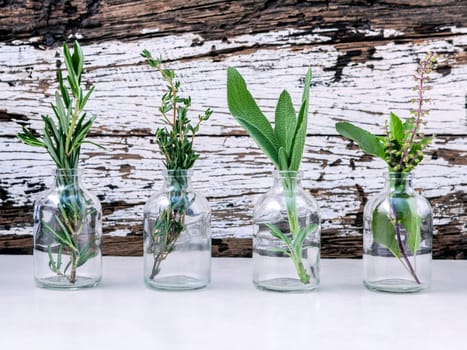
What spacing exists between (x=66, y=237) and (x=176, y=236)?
155 millimetres

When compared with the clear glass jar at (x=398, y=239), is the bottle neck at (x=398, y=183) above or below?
above

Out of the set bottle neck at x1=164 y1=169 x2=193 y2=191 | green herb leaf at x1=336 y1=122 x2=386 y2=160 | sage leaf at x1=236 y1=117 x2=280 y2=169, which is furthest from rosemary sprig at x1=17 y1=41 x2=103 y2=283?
green herb leaf at x1=336 y1=122 x2=386 y2=160

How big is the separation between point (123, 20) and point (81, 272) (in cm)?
52

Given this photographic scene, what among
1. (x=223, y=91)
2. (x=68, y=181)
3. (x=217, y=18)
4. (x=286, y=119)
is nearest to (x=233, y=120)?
(x=223, y=91)

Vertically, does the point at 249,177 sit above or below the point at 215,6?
below

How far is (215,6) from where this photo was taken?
126 cm

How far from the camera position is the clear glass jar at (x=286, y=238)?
0.96 metres

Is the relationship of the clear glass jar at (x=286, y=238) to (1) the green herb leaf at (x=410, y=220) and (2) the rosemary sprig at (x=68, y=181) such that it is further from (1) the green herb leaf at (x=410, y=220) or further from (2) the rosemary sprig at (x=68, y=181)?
(2) the rosemary sprig at (x=68, y=181)

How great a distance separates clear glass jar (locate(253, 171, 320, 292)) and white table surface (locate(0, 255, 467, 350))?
32mm

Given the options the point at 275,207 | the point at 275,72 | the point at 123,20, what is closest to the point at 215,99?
the point at 275,72

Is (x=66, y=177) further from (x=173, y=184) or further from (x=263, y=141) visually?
(x=263, y=141)

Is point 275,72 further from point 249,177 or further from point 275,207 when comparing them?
point 275,207

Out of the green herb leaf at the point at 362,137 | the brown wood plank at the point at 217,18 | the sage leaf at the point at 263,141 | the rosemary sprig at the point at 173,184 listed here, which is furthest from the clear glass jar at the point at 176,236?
the brown wood plank at the point at 217,18

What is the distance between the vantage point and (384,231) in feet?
3.16
